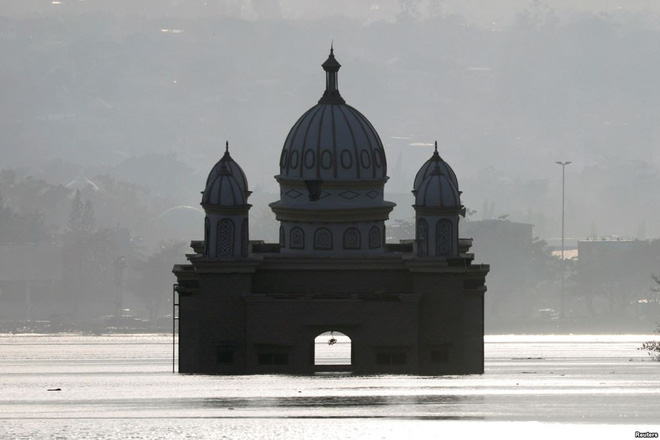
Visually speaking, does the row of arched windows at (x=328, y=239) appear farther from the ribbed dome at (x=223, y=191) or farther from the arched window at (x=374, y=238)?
the ribbed dome at (x=223, y=191)

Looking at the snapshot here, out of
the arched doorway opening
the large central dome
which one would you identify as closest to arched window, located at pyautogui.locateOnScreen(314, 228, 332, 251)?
the large central dome

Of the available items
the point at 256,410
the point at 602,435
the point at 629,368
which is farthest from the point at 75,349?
the point at 602,435

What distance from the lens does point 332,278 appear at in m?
106

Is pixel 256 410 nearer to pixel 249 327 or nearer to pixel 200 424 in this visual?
pixel 200 424

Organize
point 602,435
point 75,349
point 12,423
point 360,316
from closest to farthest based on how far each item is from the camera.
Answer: point 602,435
point 12,423
point 360,316
point 75,349

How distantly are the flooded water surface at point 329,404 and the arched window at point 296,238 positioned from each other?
7.07m

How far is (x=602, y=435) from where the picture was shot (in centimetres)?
8081

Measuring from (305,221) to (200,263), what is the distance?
18.2ft

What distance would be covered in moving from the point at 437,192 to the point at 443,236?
5.82ft

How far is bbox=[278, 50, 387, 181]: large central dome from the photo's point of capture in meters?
106

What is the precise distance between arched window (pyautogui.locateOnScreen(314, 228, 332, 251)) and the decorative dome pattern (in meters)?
2.29

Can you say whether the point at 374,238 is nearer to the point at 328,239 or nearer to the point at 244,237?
the point at 328,239

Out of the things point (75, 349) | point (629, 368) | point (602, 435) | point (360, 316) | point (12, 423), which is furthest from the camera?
point (75, 349)

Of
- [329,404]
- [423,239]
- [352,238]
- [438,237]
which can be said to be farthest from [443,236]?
[329,404]
